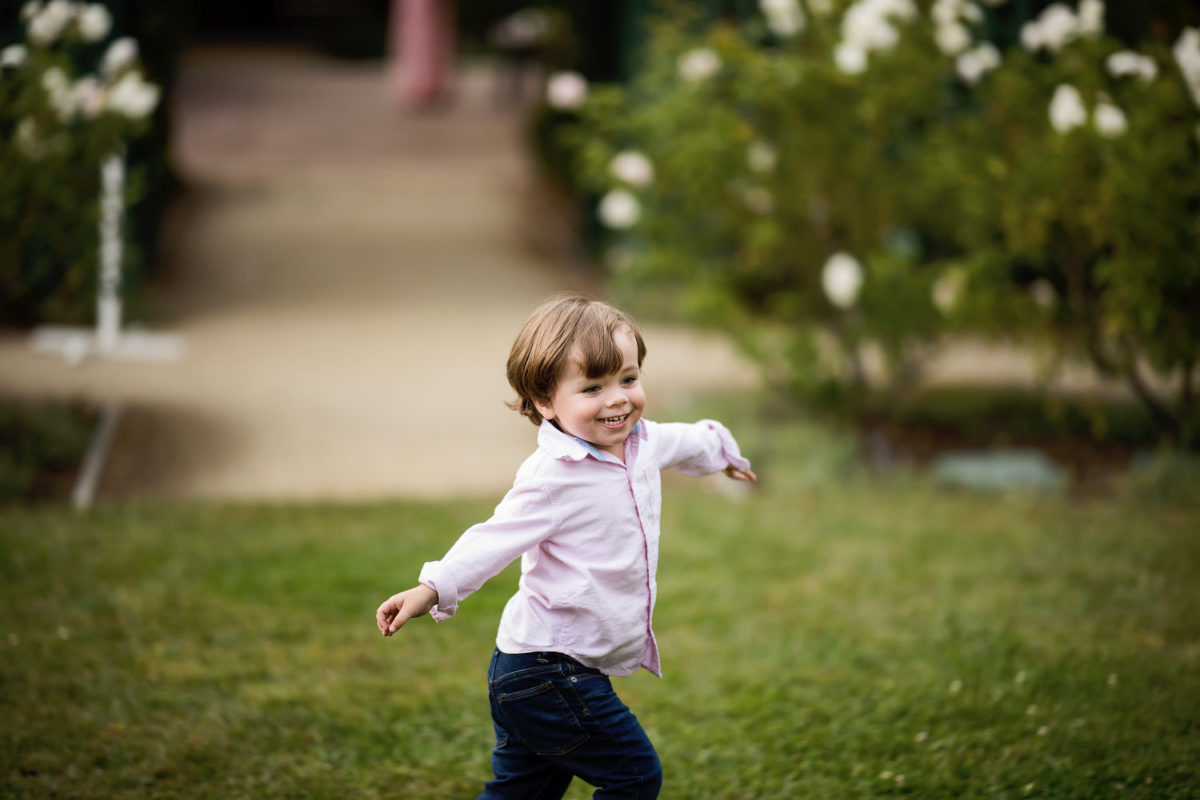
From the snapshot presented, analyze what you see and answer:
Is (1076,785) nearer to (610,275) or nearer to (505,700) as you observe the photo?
(505,700)

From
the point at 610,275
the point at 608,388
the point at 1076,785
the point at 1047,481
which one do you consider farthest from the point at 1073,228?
the point at 610,275

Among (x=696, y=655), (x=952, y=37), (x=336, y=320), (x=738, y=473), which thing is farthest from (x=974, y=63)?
(x=336, y=320)

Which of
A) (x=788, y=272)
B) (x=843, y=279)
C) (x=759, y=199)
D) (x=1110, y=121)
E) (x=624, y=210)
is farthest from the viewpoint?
(x=788, y=272)

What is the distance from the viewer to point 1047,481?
616cm

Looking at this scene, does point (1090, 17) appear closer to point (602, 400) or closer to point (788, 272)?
point (788, 272)

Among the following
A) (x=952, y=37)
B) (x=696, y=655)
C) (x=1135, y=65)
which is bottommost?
(x=696, y=655)

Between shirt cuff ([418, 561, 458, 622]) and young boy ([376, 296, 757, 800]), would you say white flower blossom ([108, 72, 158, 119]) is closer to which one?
young boy ([376, 296, 757, 800])

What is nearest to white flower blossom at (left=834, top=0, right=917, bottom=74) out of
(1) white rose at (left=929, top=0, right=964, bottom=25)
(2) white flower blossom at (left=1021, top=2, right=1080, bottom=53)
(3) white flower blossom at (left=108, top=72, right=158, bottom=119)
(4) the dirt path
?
(1) white rose at (left=929, top=0, right=964, bottom=25)

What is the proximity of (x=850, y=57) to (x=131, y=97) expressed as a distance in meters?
3.56

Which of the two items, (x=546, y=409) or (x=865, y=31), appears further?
(x=865, y=31)

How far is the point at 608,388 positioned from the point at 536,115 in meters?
12.2

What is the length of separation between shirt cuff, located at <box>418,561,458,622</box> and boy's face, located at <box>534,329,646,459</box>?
394 millimetres

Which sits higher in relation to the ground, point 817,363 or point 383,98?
point 383,98

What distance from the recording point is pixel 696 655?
4.16 metres
